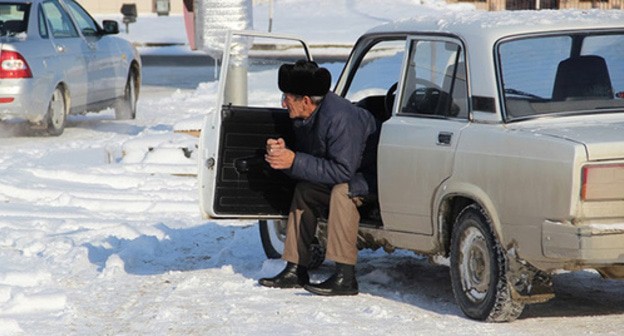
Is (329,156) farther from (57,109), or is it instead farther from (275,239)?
(57,109)

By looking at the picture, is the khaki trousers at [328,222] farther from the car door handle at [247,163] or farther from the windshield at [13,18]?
the windshield at [13,18]

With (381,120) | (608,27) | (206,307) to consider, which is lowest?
(206,307)

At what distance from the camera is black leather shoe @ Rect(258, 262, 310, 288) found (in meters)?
9.16

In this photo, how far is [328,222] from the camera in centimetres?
896

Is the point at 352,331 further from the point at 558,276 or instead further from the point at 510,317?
the point at 558,276

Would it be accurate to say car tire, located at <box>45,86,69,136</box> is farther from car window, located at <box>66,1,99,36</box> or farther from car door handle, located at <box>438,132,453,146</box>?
car door handle, located at <box>438,132,453,146</box>

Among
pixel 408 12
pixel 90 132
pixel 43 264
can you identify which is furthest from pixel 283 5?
pixel 43 264

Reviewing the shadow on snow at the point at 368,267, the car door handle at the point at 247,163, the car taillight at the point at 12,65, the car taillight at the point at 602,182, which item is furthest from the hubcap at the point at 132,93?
the car taillight at the point at 602,182

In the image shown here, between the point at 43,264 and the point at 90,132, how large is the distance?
353 inches

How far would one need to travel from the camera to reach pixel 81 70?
18.5 metres

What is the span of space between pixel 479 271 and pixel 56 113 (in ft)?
34.8

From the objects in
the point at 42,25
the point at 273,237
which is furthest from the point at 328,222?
the point at 42,25

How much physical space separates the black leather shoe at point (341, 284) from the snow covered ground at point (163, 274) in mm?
71

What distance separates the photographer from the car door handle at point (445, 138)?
8109mm
